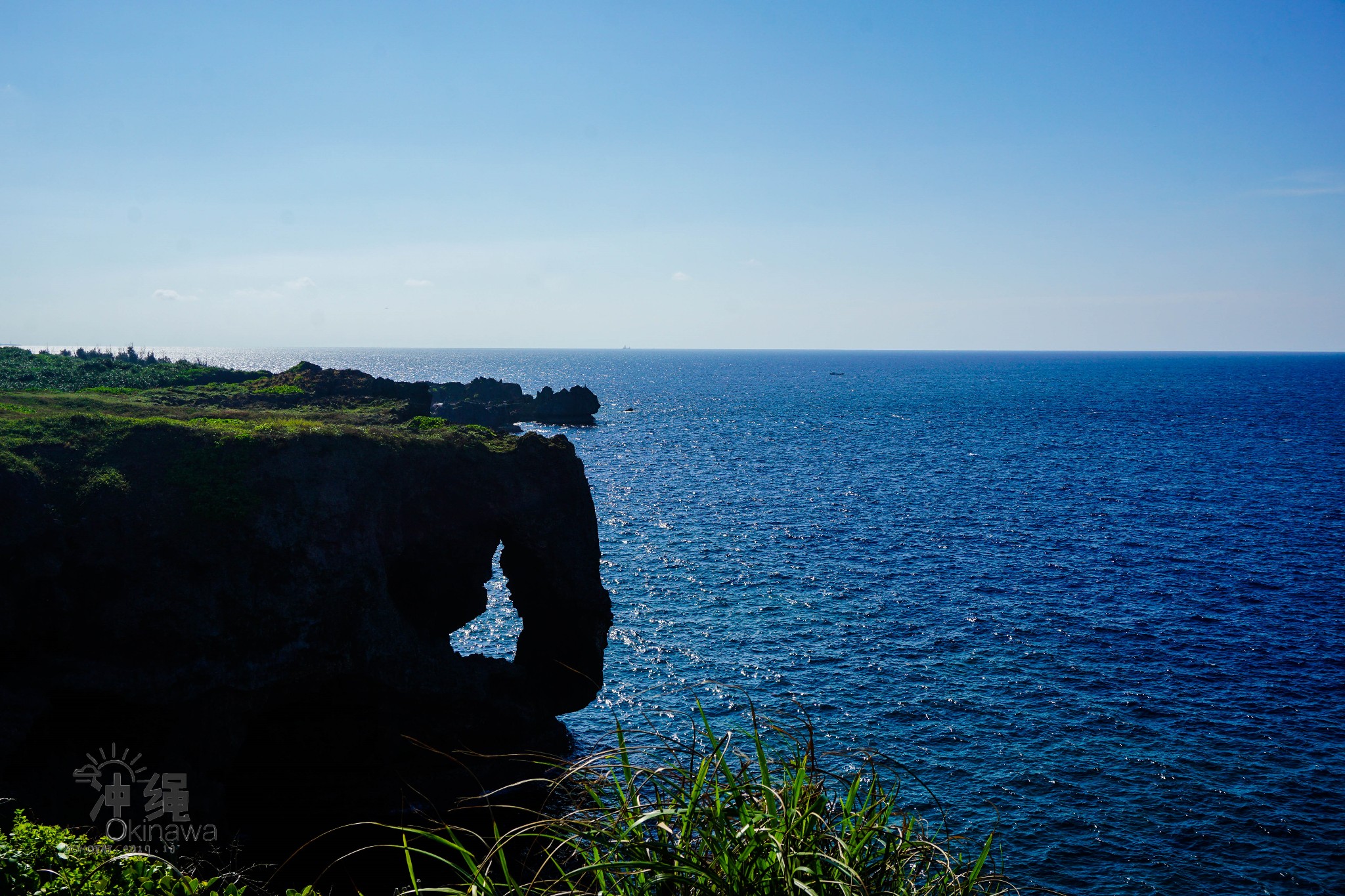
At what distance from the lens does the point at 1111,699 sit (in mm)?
32156

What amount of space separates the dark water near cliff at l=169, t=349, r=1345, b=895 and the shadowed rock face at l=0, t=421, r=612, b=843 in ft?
21.0

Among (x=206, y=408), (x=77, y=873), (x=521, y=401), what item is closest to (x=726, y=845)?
(x=77, y=873)

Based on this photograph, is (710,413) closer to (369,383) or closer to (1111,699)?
(369,383)

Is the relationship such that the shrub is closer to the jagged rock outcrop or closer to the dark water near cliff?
the dark water near cliff

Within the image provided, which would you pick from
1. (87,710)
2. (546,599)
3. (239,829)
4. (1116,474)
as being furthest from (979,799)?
(1116,474)

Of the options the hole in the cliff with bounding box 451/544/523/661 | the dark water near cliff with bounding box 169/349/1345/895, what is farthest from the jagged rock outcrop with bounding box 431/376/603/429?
the hole in the cliff with bounding box 451/544/523/661

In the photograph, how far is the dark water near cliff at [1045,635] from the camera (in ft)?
82.0

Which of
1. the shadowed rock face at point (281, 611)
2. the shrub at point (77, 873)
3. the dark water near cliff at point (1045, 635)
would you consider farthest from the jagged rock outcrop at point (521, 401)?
the shrub at point (77, 873)

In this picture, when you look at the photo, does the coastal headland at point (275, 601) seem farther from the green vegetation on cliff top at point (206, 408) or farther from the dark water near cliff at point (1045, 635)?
the dark water near cliff at point (1045, 635)

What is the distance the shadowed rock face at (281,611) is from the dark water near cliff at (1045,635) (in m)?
6.41

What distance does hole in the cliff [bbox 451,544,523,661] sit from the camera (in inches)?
1508

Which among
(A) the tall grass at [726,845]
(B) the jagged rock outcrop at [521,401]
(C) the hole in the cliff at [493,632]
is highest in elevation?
(B) the jagged rock outcrop at [521,401]

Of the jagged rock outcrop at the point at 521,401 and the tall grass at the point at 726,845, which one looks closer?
the tall grass at the point at 726,845

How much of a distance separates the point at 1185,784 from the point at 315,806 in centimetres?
2858
